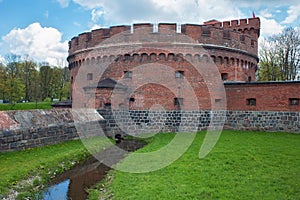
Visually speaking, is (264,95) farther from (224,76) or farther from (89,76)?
(89,76)

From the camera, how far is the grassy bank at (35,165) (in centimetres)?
582

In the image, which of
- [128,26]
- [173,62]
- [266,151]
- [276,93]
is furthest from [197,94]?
[266,151]

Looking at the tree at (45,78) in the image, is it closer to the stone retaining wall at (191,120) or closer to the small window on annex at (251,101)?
the stone retaining wall at (191,120)

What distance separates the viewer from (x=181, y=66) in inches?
551

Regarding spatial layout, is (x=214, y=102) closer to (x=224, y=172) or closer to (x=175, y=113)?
(x=175, y=113)

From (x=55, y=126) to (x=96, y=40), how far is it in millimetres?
→ 7144

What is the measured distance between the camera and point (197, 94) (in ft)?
45.9

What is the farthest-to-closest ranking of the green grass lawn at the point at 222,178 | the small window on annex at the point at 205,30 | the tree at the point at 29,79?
the tree at the point at 29,79 → the small window on annex at the point at 205,30 → the green grass lawn at the point at 222,178

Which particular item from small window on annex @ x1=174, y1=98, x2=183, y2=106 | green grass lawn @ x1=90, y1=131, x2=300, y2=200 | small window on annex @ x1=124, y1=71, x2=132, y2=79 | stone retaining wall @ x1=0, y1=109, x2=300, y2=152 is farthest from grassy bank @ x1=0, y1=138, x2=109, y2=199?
small window on annex @ x1=174, y1=98, x2=183, y2=106

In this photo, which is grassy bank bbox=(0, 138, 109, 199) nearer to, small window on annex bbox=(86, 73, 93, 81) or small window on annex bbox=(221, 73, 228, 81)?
small window on annex bbox=(86, 73, 93, 81)

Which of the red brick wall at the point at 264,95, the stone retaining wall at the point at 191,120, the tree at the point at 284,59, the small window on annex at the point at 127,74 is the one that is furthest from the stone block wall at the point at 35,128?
the tree at the point at 284,59

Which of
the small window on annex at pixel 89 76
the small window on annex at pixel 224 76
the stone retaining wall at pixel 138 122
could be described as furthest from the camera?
the small window on annex at pixel 89 76

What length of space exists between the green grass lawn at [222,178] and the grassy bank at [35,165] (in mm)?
1445

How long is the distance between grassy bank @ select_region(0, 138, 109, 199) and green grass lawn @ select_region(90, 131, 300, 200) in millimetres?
1445
